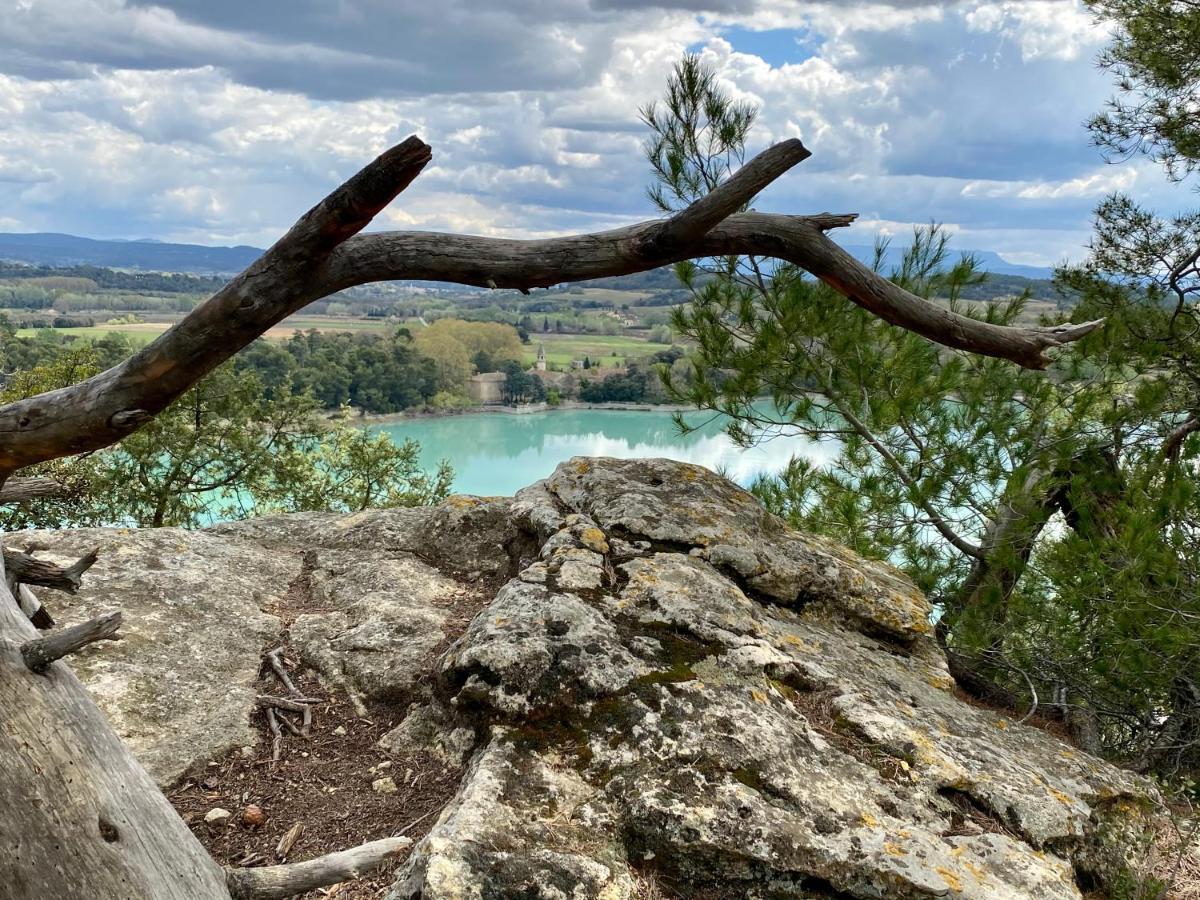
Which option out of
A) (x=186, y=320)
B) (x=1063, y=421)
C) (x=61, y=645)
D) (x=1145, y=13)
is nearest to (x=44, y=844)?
(x=61, y=645)

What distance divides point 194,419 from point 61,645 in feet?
36.7

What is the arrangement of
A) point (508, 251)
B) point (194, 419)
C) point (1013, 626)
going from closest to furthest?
1. point (508, 251)
2. point (1013, 626)
3. point (194, 419)

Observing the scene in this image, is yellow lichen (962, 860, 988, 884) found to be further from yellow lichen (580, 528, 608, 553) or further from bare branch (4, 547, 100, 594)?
bare branch (4, 547, 100, 594)

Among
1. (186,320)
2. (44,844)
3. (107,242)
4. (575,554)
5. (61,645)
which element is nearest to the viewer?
(44,844)

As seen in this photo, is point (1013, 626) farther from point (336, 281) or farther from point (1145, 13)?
point (336, 281)

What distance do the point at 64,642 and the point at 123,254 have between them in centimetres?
16331

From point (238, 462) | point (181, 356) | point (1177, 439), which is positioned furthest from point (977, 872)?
point (238, 462)

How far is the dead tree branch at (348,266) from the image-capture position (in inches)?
102

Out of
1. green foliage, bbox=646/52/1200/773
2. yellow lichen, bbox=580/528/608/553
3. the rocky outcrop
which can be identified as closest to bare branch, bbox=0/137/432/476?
the rocky outcrop

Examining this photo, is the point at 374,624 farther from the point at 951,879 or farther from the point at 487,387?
the point at 487,387

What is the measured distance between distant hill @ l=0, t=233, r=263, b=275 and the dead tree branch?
109 m

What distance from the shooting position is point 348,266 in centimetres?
278

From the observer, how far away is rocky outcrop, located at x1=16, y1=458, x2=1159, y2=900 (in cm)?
253

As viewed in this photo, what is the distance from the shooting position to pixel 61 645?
245 cm
